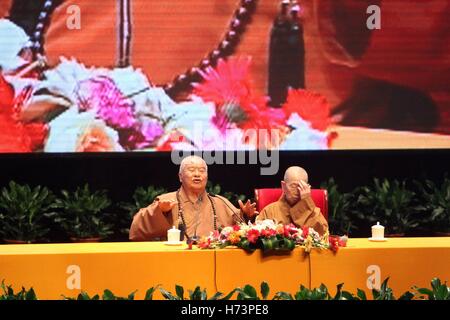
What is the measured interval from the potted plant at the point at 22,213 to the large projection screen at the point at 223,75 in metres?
0.42

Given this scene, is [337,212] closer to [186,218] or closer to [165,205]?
[186,218]

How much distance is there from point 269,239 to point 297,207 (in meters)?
1.05

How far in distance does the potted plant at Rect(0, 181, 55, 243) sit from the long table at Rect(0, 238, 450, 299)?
3.03 meters

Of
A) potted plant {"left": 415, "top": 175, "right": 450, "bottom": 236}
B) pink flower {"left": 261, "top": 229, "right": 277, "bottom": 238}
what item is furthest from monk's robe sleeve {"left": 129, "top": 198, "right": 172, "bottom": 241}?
potted plant {"left": 415, "top": 175, "right": 450, "bottom": 236}

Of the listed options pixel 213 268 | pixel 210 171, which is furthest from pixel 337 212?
pixel 213 268

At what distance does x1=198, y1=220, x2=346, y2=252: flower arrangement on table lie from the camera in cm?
434

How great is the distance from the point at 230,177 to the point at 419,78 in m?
1.92

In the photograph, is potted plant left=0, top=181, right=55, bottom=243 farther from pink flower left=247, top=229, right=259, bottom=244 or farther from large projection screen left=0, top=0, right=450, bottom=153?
pink flower left=247, top=229, right=259, bottom=244

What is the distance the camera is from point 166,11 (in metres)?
7.18

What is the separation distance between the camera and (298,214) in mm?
5355

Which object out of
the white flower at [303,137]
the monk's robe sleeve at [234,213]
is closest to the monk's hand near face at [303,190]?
the monk's robe sleeve at [234,213]
